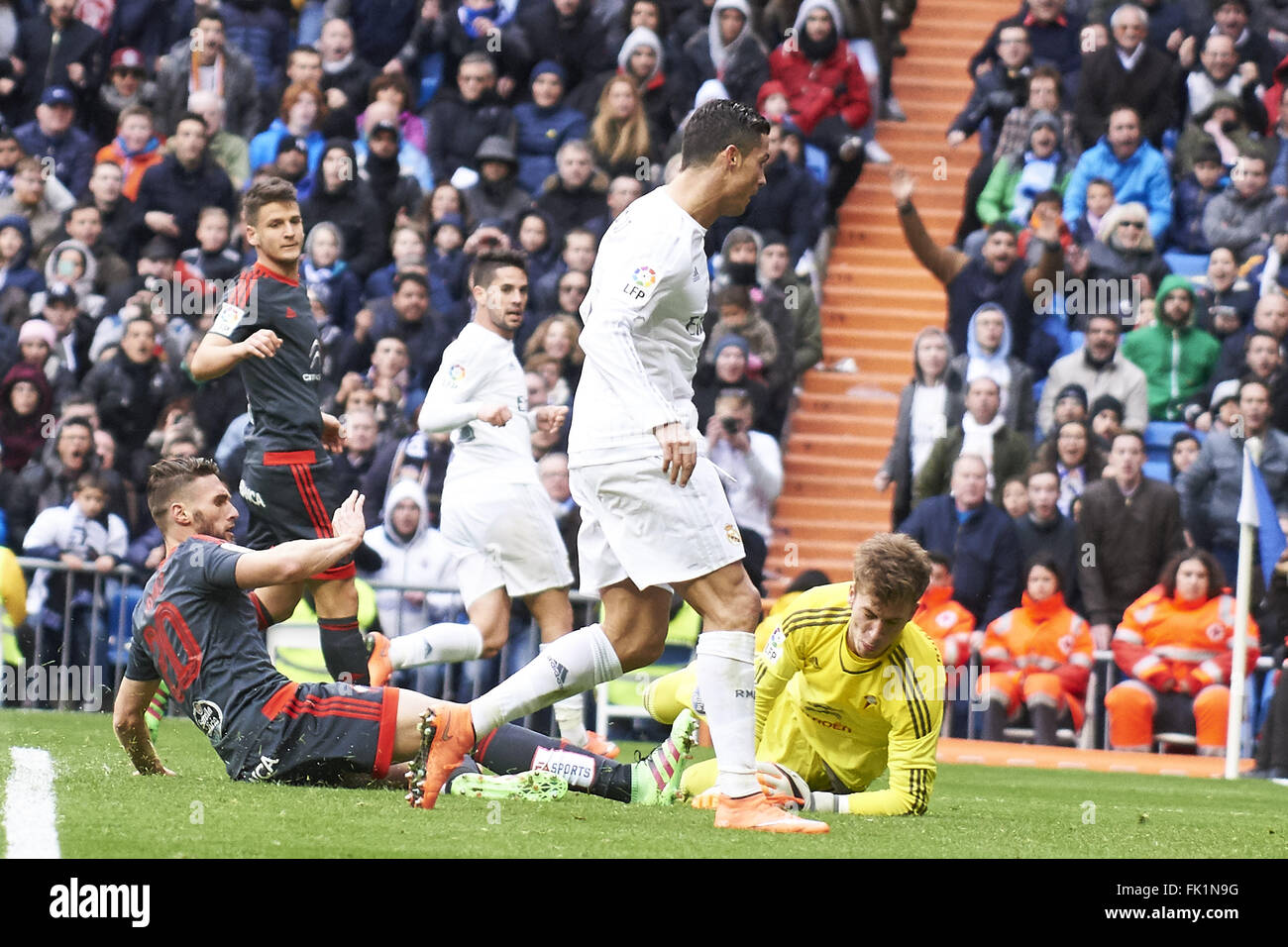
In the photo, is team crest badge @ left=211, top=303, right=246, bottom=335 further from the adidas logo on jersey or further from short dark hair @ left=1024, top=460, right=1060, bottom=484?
short dark hair @ left=1024, top=460, right=1060, bottom=484

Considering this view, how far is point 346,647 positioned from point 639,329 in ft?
8.63

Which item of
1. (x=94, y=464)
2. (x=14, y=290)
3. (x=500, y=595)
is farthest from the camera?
(x=14, y=290)

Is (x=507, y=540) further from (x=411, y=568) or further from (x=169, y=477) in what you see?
(x=411, y=568)

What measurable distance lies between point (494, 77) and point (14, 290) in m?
4.17

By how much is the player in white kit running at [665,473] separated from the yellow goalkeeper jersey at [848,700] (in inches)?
28.2

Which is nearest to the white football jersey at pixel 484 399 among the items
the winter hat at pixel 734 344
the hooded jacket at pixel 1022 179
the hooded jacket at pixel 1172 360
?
the winter hat at pixel 734 344

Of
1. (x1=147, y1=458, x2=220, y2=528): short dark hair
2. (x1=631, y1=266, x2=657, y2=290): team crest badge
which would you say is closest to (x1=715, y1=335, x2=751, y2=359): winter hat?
(x1=147, y1=458, x2=220, y2=528): short dark hair

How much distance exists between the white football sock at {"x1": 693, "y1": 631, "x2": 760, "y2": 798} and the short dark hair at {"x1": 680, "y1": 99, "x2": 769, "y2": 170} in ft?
5.11

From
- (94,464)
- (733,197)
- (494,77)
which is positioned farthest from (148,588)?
(494,77)

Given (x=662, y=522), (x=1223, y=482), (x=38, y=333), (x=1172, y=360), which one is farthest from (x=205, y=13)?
(x=662, y=522)

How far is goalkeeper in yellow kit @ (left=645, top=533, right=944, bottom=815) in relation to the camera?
626 centimetres

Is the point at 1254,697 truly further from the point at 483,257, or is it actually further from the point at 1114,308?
the point at 483,257

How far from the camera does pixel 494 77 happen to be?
15578mm

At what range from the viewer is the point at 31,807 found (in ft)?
18.7
